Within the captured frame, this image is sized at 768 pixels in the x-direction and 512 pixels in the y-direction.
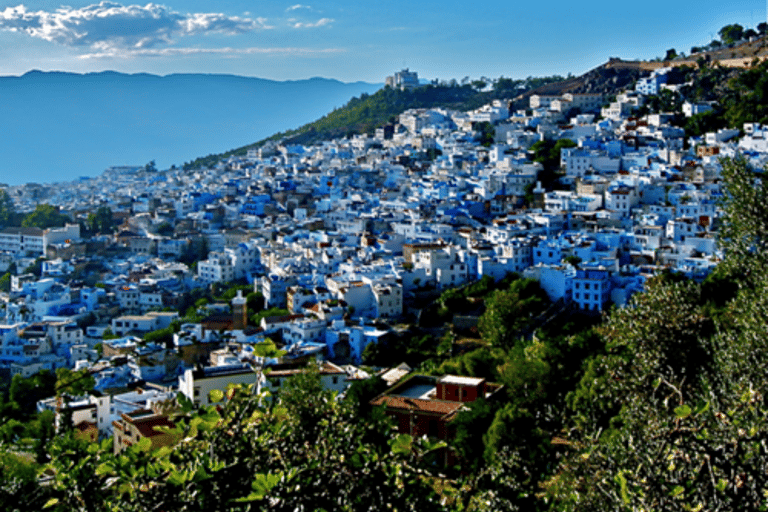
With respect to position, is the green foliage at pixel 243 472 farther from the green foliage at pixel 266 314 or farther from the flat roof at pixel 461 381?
the green foliage at pixel 266 314

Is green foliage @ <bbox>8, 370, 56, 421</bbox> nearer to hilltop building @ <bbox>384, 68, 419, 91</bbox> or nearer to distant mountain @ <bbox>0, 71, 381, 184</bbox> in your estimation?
hilltop building @ <bbox>384, 68, 419, 91</bbox>

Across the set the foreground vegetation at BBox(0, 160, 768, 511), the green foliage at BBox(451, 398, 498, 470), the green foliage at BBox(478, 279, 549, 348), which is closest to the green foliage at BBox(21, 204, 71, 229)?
the green foliage at BBox(478, 279, 549, 348)

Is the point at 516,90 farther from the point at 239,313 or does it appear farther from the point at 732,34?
the point at 239,313

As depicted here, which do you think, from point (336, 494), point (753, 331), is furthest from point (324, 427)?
point (753, 331)

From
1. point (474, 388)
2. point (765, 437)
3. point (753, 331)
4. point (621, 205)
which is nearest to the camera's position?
point (765, 437)

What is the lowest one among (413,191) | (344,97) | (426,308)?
(426,308)

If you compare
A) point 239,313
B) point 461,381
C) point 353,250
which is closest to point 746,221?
point 461,381

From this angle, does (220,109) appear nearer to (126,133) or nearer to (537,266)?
(126,133)
